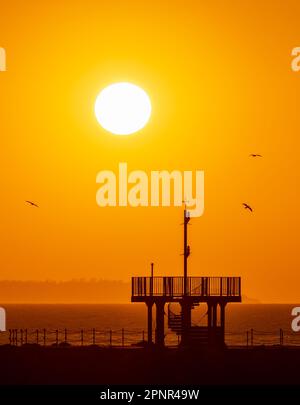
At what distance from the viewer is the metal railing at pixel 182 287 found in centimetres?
7931

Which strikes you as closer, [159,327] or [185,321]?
[185,321]

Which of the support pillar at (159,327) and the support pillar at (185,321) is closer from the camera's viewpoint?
the support pillar at (185,321)

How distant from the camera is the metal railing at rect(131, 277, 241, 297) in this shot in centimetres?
7931

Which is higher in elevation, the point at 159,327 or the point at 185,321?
the point at 185,321

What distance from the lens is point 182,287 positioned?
261ft

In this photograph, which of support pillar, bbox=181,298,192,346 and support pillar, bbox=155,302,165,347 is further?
support pillar, bbox=155,302,165,347

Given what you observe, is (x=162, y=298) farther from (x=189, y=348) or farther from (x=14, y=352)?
(x=14, y=352)

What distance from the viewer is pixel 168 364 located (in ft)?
241

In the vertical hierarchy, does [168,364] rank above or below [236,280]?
below
